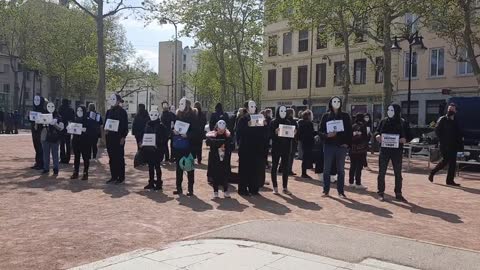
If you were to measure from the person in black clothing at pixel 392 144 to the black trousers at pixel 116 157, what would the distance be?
18.2ft

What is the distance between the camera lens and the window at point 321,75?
44188 millimetres

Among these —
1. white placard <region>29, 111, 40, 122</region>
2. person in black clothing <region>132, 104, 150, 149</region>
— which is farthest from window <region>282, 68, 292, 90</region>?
white placard <region>29, 111, 40, 122</region>

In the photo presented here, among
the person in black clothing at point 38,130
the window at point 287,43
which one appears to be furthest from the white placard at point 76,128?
the window at point 287,43

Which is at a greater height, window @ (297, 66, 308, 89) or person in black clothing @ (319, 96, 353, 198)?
window @ (297, 66, 308, 89)

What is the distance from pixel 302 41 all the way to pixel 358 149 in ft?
117

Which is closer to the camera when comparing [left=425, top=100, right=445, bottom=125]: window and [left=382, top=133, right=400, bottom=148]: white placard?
[left=382, top=133, right=400, bottom=148]: white placard

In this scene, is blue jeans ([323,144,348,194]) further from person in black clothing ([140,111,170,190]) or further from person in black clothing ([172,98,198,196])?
person in black clothing ([140,111,170,190])

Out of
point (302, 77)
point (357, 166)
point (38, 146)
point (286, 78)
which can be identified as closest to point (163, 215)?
point (357, 166)

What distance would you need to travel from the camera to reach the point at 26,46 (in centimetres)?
4841

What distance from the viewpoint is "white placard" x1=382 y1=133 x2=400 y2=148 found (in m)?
9.87

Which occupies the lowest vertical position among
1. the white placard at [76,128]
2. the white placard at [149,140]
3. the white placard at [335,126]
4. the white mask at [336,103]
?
the white placard at [149,140]

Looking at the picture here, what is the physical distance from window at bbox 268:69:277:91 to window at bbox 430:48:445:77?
16924 millimetres

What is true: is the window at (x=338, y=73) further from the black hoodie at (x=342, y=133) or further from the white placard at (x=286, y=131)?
the black hoodie at (x=342, y=133)

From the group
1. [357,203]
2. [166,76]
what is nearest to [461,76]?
[357,203]
